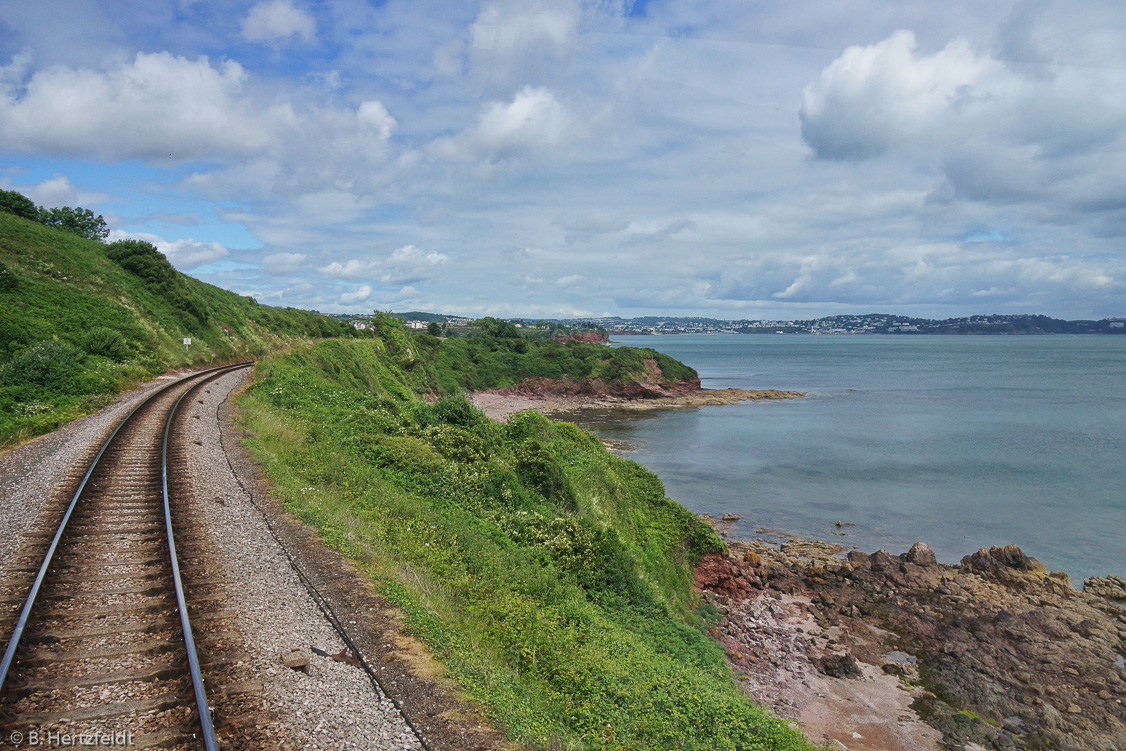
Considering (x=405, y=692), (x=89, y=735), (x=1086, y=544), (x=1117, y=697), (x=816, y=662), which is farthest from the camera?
(x=1086, y=544)

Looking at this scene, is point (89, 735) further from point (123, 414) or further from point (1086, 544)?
point (1086, 544)

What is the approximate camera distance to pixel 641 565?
1636 centimetres

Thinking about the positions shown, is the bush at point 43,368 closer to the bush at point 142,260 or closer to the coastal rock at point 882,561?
the bush at point 142,260

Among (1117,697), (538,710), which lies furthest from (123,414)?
(1117,697)

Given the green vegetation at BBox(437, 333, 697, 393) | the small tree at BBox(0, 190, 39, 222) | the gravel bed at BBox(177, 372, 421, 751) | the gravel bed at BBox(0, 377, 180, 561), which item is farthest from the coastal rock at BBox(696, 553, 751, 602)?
the green vegetation at BBox(437, 333, 697, 393)

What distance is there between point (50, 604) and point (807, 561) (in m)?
25.3

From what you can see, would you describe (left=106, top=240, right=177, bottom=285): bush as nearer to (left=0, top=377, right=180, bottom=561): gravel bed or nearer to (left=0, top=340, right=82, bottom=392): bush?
(left=0, top=340, right=82, bottom=392): bush

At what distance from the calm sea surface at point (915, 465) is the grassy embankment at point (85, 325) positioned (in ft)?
93.0

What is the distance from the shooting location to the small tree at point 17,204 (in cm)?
3933

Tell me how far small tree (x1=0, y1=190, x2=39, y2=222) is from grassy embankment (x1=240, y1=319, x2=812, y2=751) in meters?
29.4

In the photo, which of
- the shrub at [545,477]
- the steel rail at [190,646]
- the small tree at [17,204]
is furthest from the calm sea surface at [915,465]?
the small tree at [17,204]

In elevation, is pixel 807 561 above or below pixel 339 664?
below

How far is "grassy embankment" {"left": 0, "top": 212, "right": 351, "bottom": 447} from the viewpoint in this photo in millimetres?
18938

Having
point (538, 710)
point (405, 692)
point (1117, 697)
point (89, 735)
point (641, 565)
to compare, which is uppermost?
point (89, 735)
